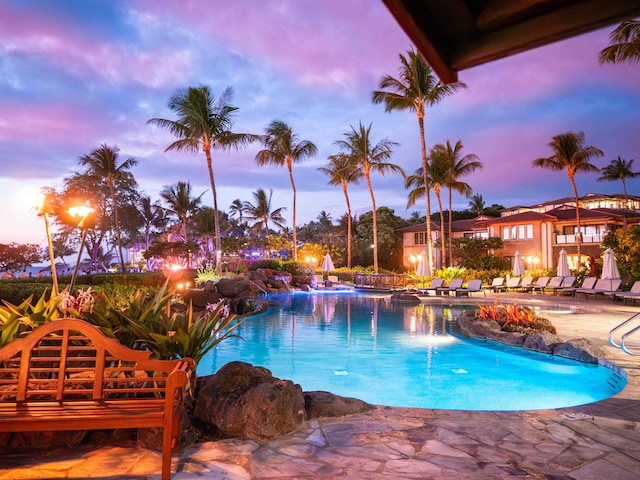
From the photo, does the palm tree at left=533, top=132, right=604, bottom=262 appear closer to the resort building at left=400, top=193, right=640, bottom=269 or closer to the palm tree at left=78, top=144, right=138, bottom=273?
the resort building at left=400, top=193, right=640, bottom=269

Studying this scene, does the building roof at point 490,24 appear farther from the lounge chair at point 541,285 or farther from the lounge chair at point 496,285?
the lounge chair at point 541,285

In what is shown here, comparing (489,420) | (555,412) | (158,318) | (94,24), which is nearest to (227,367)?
(158,318)

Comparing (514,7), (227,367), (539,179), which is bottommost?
(227,367)

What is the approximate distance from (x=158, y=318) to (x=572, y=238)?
3741cm

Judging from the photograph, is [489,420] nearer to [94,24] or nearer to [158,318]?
[158,318]

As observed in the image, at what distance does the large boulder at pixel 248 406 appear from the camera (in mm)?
3568

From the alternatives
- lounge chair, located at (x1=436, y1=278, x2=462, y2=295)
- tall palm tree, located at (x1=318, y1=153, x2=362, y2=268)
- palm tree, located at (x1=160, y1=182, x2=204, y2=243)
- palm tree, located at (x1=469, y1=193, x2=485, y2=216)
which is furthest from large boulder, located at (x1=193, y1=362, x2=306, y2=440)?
palm tree, located at (x1=469, y1=193, x2=485, y2=216)

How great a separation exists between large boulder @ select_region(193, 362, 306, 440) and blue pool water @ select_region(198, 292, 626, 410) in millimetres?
3164

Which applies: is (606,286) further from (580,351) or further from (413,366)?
(413,366)

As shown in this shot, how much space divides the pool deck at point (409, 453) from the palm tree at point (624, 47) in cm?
1840

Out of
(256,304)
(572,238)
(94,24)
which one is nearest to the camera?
(94,24)

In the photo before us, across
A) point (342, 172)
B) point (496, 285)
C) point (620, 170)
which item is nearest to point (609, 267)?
point (496, 285)

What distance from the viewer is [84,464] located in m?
3.01

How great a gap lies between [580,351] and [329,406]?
5649 millimetres
